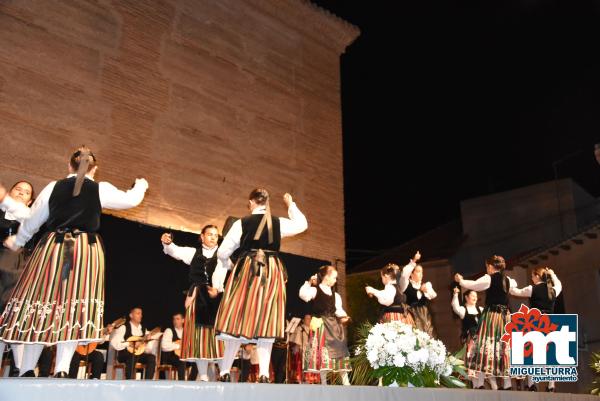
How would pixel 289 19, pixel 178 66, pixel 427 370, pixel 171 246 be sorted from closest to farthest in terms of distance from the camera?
pixel 427 370, pixel 171 246, pixel 178 66, pixel 289 19

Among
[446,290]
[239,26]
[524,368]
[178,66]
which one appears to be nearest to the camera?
[524,368]

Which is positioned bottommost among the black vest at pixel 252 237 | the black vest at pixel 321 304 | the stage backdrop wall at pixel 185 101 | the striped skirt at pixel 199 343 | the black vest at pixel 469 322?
the striped skirt at pixel 199 343

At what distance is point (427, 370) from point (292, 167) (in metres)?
6.28

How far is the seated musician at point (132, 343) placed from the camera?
7250 millimetres

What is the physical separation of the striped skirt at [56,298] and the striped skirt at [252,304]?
3.10 ft

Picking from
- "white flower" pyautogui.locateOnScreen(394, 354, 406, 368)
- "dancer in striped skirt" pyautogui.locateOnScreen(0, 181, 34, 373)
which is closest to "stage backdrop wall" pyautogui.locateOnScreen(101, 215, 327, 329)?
"dancer in striped skirt" pyautogui.locateOnScreen(0, 181, 34, 373)

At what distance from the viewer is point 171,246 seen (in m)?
6.20

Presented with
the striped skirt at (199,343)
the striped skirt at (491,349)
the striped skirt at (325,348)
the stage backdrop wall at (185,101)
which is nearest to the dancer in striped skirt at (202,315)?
the striped skirt at (199,343)

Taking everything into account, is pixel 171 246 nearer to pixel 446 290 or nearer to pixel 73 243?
pixel 73 243

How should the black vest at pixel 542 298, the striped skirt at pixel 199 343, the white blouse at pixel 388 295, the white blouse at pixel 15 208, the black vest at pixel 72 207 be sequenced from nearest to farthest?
the black vest at pixel 72 207 < the white blouse at pixel 15 208 < the striped skirt at pixel 199 343 < the white blouse at pixel 388 295 < the black vest at pixel 542 298

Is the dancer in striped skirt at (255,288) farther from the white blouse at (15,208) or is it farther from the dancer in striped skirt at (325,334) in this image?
the dancer in striped skirt at (325,334)

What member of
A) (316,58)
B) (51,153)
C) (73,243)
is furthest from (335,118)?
(73,243)

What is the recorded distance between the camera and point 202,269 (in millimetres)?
5984

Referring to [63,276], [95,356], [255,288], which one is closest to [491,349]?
[255,288]
